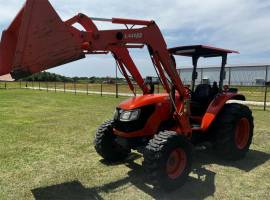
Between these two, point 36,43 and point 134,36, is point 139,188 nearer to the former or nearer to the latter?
point 134,36

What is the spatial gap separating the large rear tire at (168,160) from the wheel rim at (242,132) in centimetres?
229

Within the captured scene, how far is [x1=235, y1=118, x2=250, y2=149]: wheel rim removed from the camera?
808cm

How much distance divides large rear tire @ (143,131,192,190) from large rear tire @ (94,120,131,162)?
53.5 inches

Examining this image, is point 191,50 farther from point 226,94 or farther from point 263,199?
point 263,199

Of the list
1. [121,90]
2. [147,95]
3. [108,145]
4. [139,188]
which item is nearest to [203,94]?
[147,95]

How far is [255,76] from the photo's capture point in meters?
→ 60.8

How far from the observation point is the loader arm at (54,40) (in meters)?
4.86

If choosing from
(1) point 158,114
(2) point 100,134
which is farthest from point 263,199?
(2) point 100,134

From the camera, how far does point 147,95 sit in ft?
22.6

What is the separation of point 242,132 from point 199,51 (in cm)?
207

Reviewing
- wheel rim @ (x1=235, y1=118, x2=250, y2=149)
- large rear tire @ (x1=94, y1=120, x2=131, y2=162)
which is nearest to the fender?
wheel rim @ (x1=235, y1=118, x2=250, y2=149)

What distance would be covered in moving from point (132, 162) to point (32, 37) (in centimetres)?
363

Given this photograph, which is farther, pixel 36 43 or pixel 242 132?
pixel 242 132

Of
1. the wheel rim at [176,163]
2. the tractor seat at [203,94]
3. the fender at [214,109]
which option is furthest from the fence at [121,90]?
the wheel rim at [176,163]
